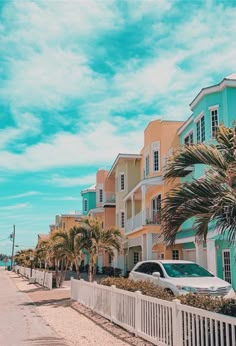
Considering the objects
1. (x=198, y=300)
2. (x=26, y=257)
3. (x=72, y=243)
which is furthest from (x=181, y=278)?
(x=26, y=257)

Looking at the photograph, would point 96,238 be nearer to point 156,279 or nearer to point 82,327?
point 156,279

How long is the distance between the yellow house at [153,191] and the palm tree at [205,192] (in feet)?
62.4

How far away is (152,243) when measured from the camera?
2850 cm

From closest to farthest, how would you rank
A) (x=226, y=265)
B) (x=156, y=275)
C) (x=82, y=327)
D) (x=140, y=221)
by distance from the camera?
(x=82, y=327) < (x=156, y=275) < (x=226, y=265) < (x=140, y=221)

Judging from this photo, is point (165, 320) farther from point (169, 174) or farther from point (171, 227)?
point (169, 174)

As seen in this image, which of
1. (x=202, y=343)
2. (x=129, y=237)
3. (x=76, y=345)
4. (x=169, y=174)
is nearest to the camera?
(x=202, y=343)

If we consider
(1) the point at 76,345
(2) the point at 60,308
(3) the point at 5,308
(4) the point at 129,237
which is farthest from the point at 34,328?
(4) the point at 129,237

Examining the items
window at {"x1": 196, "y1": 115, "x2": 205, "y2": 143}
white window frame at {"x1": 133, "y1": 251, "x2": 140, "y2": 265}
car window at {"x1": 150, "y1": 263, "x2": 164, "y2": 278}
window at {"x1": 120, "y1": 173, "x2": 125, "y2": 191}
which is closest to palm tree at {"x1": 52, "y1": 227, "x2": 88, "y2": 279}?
window at {"x1": 196, "y1": 115, "x2": 205, "y2": 143}

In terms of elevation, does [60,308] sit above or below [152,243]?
below

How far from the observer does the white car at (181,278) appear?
12758 millimetres

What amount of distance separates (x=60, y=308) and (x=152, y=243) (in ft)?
40.6

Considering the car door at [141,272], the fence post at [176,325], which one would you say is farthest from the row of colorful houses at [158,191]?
the car door at [141,272]

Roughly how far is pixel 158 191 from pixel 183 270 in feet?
55.4

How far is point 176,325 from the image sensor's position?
25.9 ft
